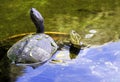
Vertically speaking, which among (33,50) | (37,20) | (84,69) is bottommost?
(84,69)

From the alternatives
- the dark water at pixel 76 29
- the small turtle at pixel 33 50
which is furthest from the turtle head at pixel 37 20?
the dark water at pixel 76 29

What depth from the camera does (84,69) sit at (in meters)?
3.33

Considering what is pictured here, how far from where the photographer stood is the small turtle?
11.3 feet

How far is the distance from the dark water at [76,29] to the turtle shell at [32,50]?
90 mm

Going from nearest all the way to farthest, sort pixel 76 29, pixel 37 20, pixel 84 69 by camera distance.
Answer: pixel 84 69 < pixel 37 20 < pixel 76 29

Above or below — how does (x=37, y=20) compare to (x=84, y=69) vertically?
above

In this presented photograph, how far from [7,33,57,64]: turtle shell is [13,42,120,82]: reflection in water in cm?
9

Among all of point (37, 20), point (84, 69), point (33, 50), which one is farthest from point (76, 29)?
point (84, 69)

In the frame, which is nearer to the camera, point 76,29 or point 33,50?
point 33,50

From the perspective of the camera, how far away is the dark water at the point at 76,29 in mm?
3205

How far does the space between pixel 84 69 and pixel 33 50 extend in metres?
0.58

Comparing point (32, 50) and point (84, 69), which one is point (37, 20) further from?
point (84, 69)

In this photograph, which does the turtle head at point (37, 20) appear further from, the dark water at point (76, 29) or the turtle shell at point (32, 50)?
the dark water at point (76, 29)

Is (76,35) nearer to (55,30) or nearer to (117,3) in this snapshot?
(55,30)
